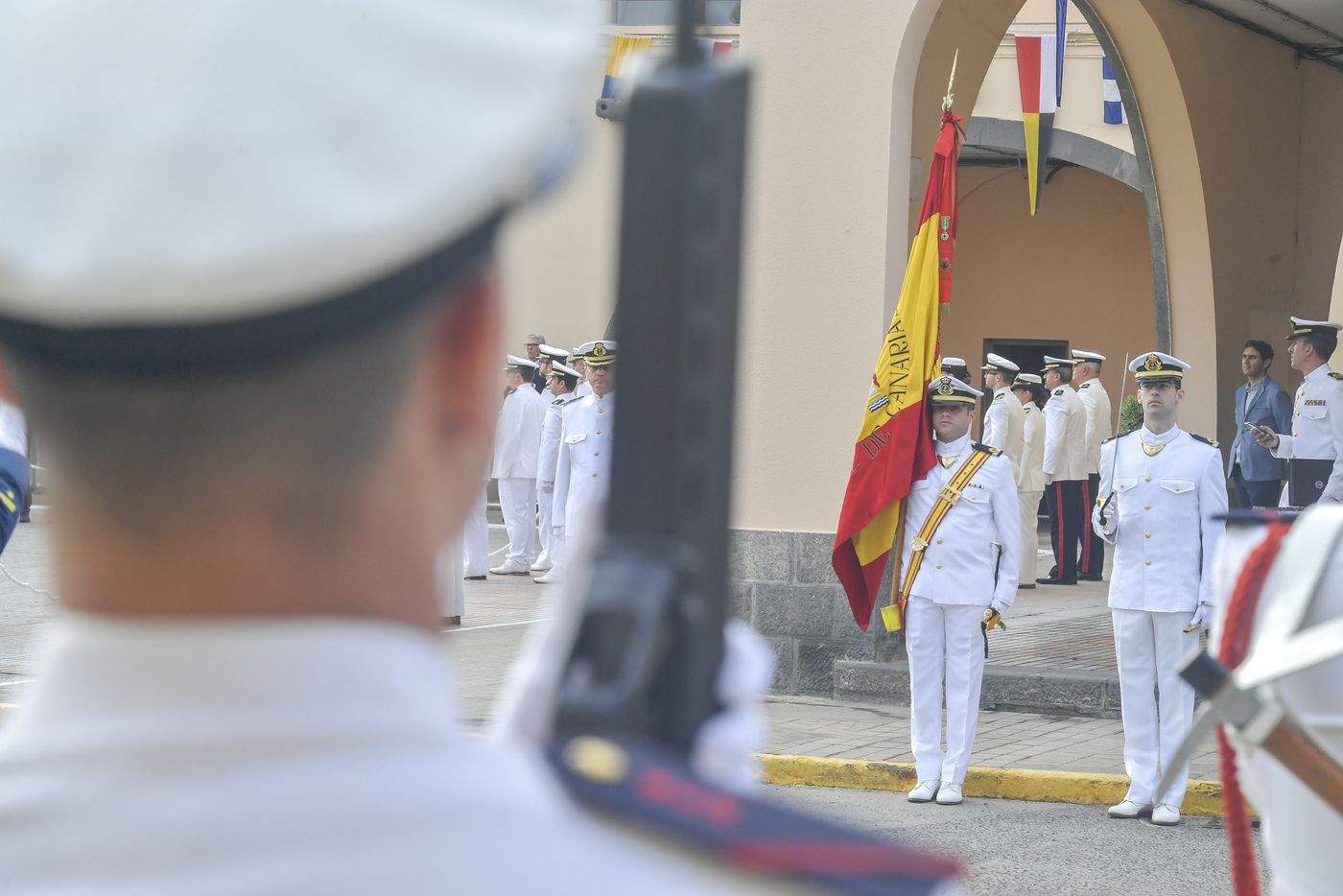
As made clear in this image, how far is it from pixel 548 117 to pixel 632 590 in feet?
0.76

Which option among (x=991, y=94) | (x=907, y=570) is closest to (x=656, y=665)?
(x=907, y=570)

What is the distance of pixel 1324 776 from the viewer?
218 centimetres

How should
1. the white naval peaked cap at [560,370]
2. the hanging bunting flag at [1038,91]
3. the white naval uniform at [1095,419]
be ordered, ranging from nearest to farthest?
the hanging bunting flag at [1038,91], the white naval peaked cap at [560,370], the white naval uniform at [1095,419]

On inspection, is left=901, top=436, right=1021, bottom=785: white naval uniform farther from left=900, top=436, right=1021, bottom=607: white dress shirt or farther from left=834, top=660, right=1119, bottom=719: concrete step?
left=834, top=660, right=1119, bottom=719: concrete step

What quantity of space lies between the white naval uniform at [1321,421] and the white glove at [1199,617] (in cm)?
402

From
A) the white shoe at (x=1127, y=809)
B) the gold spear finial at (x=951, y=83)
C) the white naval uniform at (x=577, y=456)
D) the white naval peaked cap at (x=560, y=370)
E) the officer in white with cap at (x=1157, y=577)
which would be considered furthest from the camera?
the white naval peaked cap at (x=560, y=370)

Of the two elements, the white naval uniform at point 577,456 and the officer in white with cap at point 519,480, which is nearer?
the white naval uniform at point 577,456

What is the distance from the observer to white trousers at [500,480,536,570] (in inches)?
670

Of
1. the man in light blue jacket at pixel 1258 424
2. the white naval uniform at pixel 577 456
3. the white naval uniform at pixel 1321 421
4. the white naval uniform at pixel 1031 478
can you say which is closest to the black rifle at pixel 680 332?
the white naval uniform at pixel 1321 421

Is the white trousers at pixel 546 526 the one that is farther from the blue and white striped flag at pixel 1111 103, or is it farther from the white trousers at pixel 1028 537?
the blue and white striped flag at pixel 1111 103

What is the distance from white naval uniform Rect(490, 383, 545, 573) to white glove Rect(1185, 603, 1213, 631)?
10.0 m

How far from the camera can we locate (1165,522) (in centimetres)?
772

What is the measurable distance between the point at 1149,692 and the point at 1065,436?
9028 millimetres

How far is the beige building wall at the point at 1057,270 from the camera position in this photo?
23.0 meters
